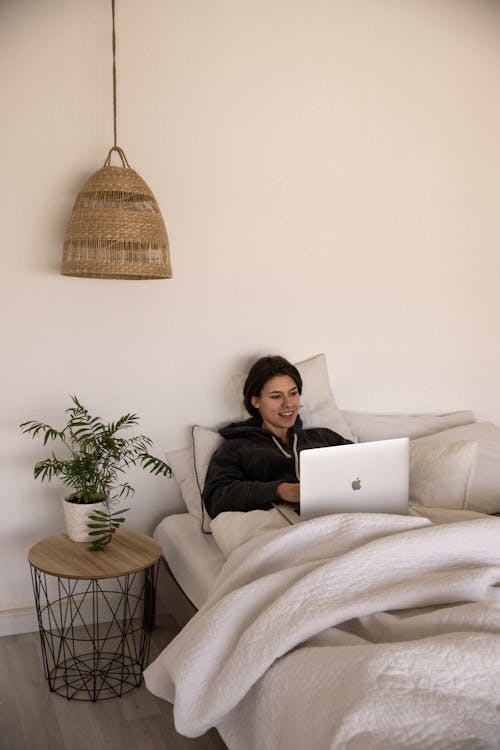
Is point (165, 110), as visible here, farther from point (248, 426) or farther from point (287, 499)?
point (287, 499)

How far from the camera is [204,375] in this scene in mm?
2945

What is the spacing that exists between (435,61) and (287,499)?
1934 millimetres

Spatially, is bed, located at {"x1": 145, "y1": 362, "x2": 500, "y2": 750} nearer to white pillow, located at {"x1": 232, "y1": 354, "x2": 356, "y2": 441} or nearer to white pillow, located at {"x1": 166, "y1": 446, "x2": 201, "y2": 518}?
white pillow, located at {"x1": 166, "y1": 446, "x2": 201, "y2": 518}

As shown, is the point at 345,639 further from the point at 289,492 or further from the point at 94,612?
the point at 94,612

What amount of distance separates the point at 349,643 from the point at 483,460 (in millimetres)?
1435

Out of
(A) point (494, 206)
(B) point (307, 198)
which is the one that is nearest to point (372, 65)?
(B) point (307, 198)

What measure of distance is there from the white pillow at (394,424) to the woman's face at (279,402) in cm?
40

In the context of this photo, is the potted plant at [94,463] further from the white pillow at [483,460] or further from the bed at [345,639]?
the white pillow at [483,460]

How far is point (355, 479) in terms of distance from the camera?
2.16 meters

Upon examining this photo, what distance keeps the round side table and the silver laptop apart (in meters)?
0.59

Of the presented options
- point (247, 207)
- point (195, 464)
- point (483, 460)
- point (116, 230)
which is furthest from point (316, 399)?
point (116, 230)

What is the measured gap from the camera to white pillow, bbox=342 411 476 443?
3.13 m

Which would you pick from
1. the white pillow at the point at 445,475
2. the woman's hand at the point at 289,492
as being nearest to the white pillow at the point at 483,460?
the white pillow at the point at 445,475

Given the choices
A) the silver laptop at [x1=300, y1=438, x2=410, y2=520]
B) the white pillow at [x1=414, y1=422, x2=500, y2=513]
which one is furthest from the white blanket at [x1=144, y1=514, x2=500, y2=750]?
the white pillow at [x1=414, y1=422, x2=500, y2=513]
